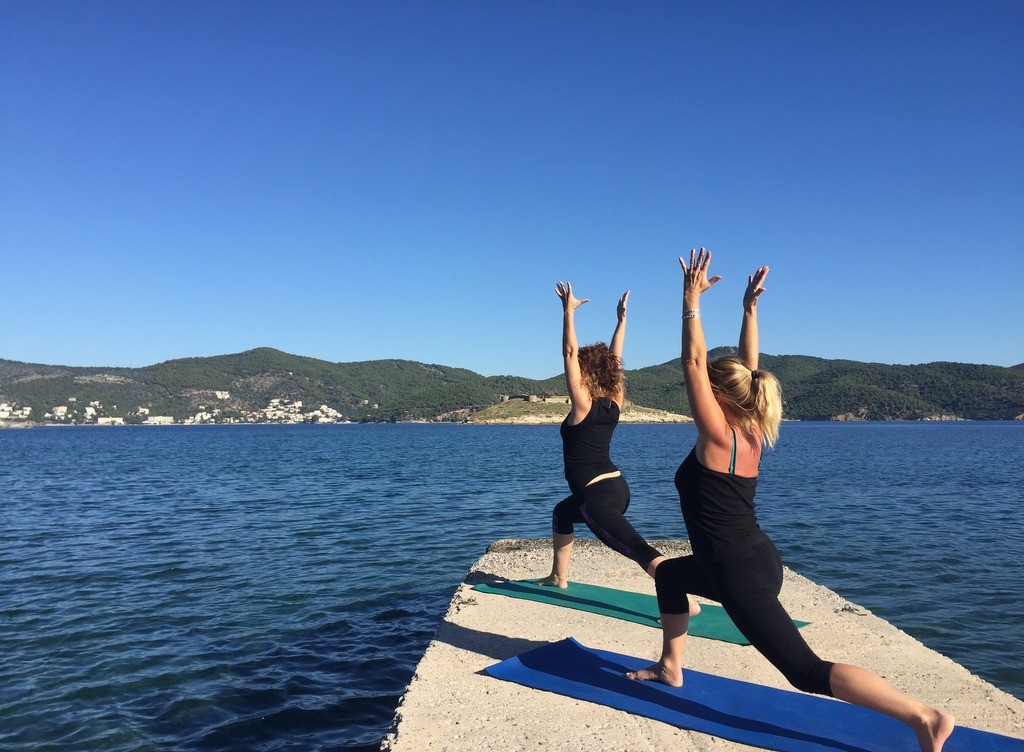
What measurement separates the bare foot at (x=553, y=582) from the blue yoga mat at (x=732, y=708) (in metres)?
2.16

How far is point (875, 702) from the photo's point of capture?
3.85 m

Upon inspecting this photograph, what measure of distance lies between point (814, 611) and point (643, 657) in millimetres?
2383

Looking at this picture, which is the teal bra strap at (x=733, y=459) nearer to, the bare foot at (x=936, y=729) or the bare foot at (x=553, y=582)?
the bare foot at (x=936, y=729)

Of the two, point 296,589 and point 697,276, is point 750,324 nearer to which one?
point 697,276

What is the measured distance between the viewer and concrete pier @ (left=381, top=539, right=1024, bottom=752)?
4582 millimetres

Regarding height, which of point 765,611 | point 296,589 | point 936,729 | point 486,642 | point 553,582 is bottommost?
point 296,589

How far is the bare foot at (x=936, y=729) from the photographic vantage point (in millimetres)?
3785

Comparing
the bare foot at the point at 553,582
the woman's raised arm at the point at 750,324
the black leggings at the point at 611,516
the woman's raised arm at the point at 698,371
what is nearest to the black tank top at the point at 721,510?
the woman's raised arm at the point at 698,371

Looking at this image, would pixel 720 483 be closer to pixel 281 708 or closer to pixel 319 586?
pixel 281 708

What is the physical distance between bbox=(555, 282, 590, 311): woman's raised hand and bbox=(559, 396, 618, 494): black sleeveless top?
0.90 m

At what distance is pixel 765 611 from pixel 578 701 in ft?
5.52

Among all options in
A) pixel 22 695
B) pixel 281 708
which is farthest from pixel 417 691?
pixel 22 695

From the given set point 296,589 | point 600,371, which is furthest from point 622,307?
point 296,589

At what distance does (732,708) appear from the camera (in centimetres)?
490
